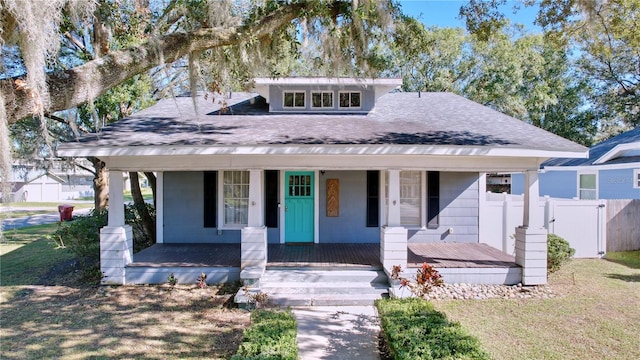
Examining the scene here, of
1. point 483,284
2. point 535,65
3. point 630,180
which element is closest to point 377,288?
point 483,284

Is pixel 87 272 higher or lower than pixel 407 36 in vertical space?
lower

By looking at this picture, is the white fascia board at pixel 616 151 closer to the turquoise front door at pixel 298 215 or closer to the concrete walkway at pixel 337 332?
the turquoise front door at pixel 298 215

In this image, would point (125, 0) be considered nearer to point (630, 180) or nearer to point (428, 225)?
point (428, 225)

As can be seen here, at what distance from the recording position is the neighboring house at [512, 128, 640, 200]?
11.7 metres

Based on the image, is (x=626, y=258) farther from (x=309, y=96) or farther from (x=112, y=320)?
(x=112, y=320)

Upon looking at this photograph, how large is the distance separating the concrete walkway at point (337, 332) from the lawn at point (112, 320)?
3.05 feet

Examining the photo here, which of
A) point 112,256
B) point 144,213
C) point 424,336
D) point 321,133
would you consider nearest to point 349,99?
point 321,133

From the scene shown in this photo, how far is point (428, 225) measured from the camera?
30.5 feet

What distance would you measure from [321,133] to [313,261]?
2.65m

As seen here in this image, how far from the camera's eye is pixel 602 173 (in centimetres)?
1277

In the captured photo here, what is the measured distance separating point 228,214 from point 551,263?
24.8 ft

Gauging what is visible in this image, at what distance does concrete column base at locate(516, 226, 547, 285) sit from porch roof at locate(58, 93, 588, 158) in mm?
1557

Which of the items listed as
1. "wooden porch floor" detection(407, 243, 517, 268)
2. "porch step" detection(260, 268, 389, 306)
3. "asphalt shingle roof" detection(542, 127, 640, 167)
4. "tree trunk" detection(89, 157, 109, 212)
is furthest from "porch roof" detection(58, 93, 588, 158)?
"asphalt shingle roof" detection(542, 127, 640, 167)

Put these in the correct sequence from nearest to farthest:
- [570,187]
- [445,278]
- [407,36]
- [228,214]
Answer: [407,36]
[445,278]
[228,214]
[570,187]
